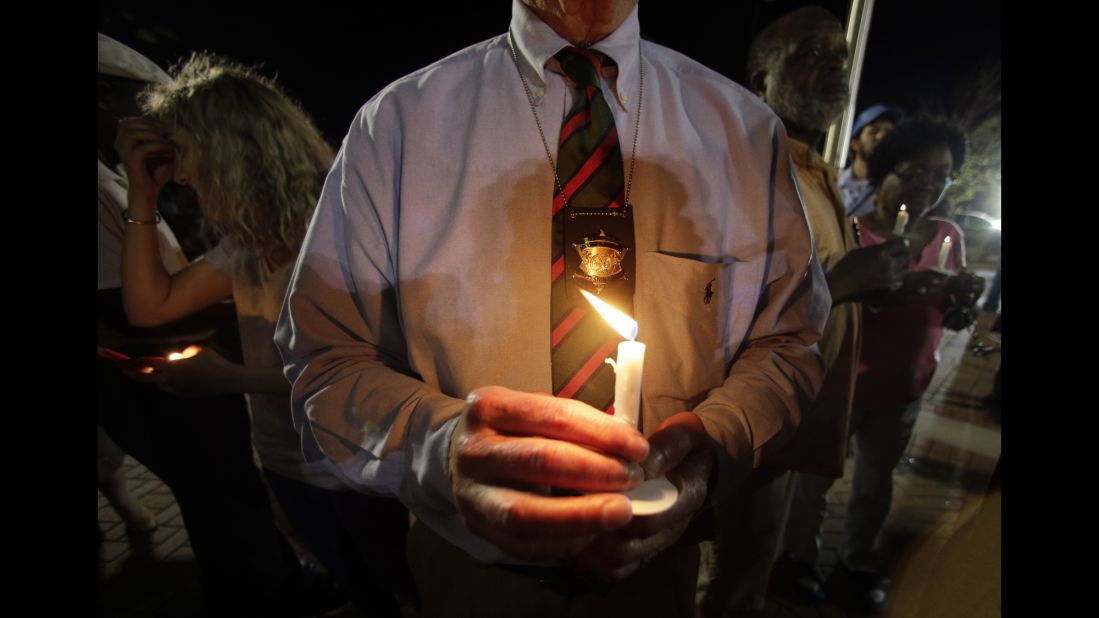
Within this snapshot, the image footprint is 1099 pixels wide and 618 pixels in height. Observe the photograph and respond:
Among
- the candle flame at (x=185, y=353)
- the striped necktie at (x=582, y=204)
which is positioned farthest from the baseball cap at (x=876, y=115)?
the candle flame at (x=185, y=353)

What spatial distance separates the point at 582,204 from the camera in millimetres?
1166

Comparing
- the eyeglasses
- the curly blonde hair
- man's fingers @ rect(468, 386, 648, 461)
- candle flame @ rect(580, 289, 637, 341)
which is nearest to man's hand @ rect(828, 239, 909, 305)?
the eyeglasses

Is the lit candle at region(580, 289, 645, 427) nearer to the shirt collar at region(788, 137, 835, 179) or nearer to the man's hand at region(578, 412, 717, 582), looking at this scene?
the man's hand at region(578, 412, 717, 582)

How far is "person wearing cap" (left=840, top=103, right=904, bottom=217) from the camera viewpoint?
5.66 ft

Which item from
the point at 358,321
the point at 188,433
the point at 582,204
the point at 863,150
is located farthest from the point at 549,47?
the point at 188,433

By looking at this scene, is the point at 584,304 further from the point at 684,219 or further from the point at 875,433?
the point at 875,433

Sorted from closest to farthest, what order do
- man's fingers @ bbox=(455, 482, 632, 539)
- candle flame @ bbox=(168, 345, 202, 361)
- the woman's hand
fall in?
man's fingers @ bbox=(455, 482, 632, 539) → the woman's hand → candle flame @ bbox=(168, 345, 202, 361)

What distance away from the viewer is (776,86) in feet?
5.31

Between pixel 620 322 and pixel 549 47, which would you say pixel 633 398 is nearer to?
pixel 620 322

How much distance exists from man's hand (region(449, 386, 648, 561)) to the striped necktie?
1.04ft

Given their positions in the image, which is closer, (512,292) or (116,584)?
(512,292)

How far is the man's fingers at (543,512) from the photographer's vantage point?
2.58ft

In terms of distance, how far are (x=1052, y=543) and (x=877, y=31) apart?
1610 mm

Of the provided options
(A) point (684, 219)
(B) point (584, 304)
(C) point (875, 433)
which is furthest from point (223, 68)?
(C) point (875, 433)
